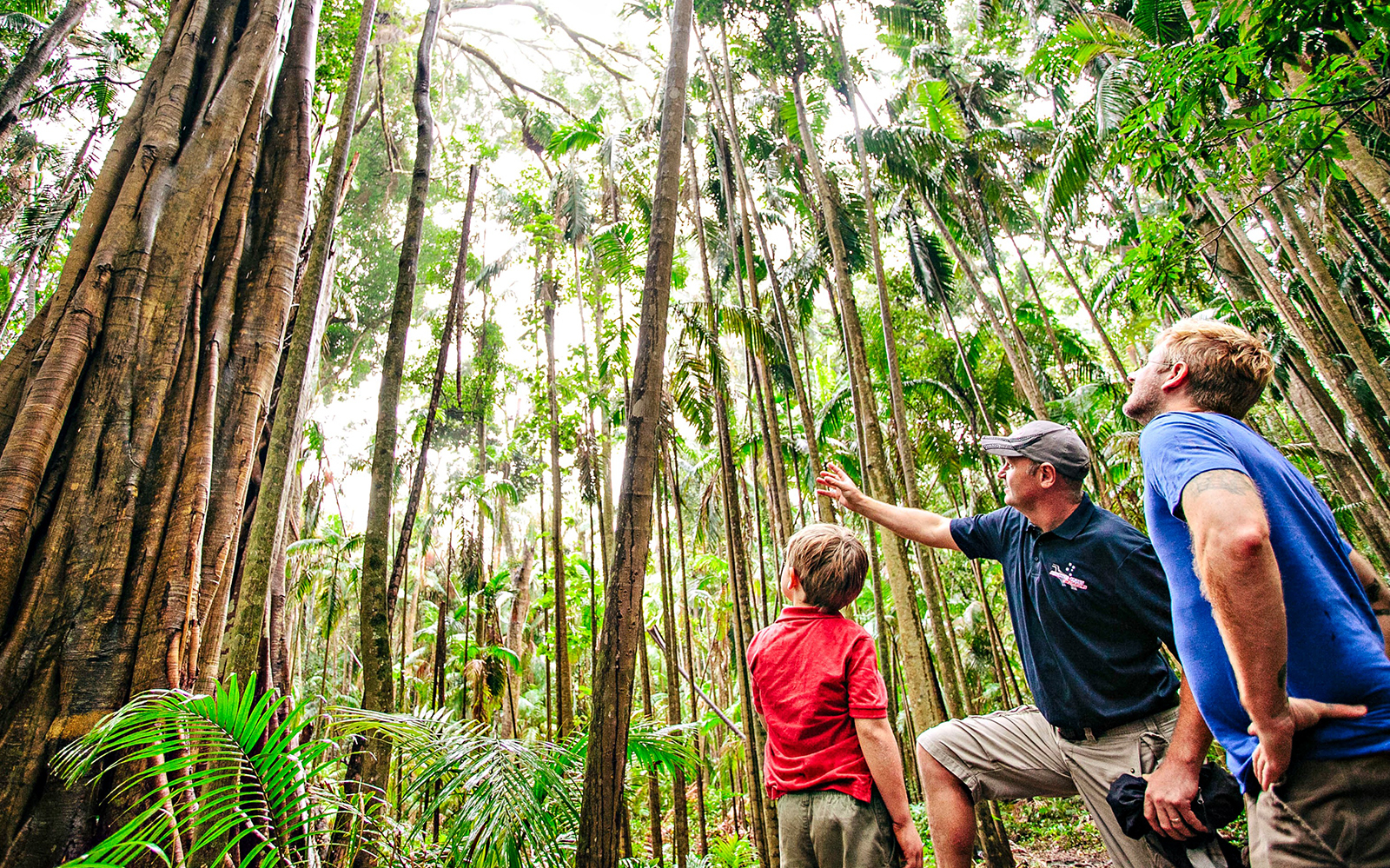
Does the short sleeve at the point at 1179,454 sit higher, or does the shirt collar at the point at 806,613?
the short sleeve at the point at 1179,454

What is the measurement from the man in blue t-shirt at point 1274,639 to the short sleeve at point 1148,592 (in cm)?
32

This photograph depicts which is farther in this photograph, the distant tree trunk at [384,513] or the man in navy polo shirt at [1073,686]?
the distant tree trunk at [384,513]

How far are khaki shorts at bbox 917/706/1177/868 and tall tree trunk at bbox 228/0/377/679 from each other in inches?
106

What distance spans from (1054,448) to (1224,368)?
547 mm

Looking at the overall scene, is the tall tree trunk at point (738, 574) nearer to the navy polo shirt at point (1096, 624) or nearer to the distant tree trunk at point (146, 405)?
the navy polo shirt at point (1096, 624)

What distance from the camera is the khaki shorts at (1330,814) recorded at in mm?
1145

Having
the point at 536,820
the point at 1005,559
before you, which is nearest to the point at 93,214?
the point at 536,820

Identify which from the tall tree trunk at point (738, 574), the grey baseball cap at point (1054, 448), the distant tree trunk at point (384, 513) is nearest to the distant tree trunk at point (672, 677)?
the tall tree trunk at point (738, 574)

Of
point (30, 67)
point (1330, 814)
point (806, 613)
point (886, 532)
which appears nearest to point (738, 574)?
point (886, 532)

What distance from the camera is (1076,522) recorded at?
1978 mm

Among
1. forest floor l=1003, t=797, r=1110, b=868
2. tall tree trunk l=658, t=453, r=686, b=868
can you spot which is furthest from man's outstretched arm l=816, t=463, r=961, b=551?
forest floor l=1003, t=797, r=1110, b=868

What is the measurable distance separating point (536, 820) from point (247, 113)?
3.28 meters

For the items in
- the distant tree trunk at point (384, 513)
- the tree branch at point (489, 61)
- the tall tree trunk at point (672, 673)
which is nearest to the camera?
the distant tree trunk at point (384, 513)

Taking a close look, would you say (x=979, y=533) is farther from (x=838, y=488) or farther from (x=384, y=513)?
(x=384, y=513)
